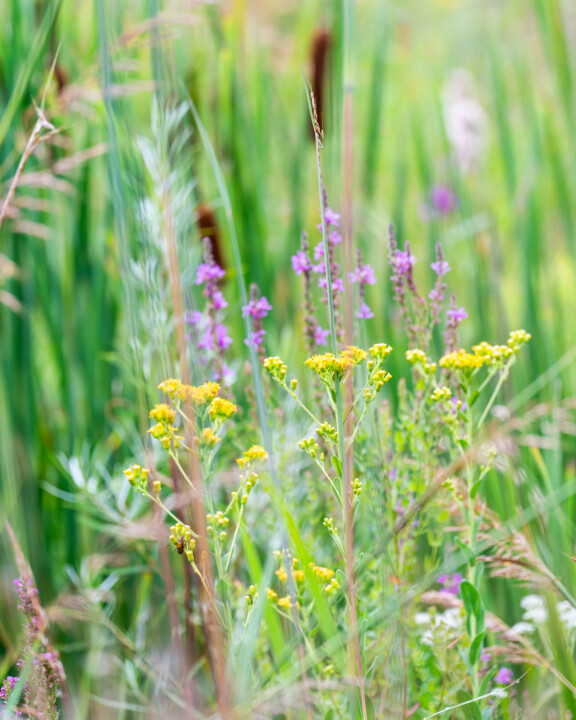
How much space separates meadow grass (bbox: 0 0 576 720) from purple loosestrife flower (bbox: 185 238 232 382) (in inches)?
0.9

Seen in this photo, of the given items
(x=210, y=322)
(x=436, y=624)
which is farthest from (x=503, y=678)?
(x=210, y=322)

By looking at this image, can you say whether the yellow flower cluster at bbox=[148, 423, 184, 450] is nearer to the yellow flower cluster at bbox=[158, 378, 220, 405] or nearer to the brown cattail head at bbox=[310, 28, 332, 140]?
the yellow flower cluster at bbox=[158, 378, 220, 405]

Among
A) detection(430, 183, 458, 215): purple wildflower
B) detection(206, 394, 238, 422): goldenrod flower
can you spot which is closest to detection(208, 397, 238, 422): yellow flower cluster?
detection(206, 394, 238, 422): goldenrod flower

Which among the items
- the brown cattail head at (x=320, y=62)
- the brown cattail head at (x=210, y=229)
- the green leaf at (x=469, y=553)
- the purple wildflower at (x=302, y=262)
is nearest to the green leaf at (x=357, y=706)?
the green leaf at (x=469, y=553)

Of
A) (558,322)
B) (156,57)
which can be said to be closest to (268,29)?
(558,322)

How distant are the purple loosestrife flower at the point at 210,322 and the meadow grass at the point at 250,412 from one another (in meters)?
0.02

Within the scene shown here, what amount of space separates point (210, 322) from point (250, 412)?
11 centimetres

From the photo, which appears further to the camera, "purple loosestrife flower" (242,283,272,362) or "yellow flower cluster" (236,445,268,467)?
"purple loosestrife flower" (242,283,272,362)

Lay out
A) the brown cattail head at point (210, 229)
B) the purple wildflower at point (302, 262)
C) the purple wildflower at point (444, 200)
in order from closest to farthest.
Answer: the purple wildflower at point (302, 262)
the brown cattail head at point (210, 229)
the purple wildflower at point (444, 200)

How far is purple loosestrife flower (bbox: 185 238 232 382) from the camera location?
0.69 metres

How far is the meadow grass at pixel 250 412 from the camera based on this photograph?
54cm

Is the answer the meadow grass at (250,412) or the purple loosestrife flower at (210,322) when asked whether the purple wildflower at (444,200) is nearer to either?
the meadow grass at (250,412)

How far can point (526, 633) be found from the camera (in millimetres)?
795

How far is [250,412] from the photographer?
764 mm
